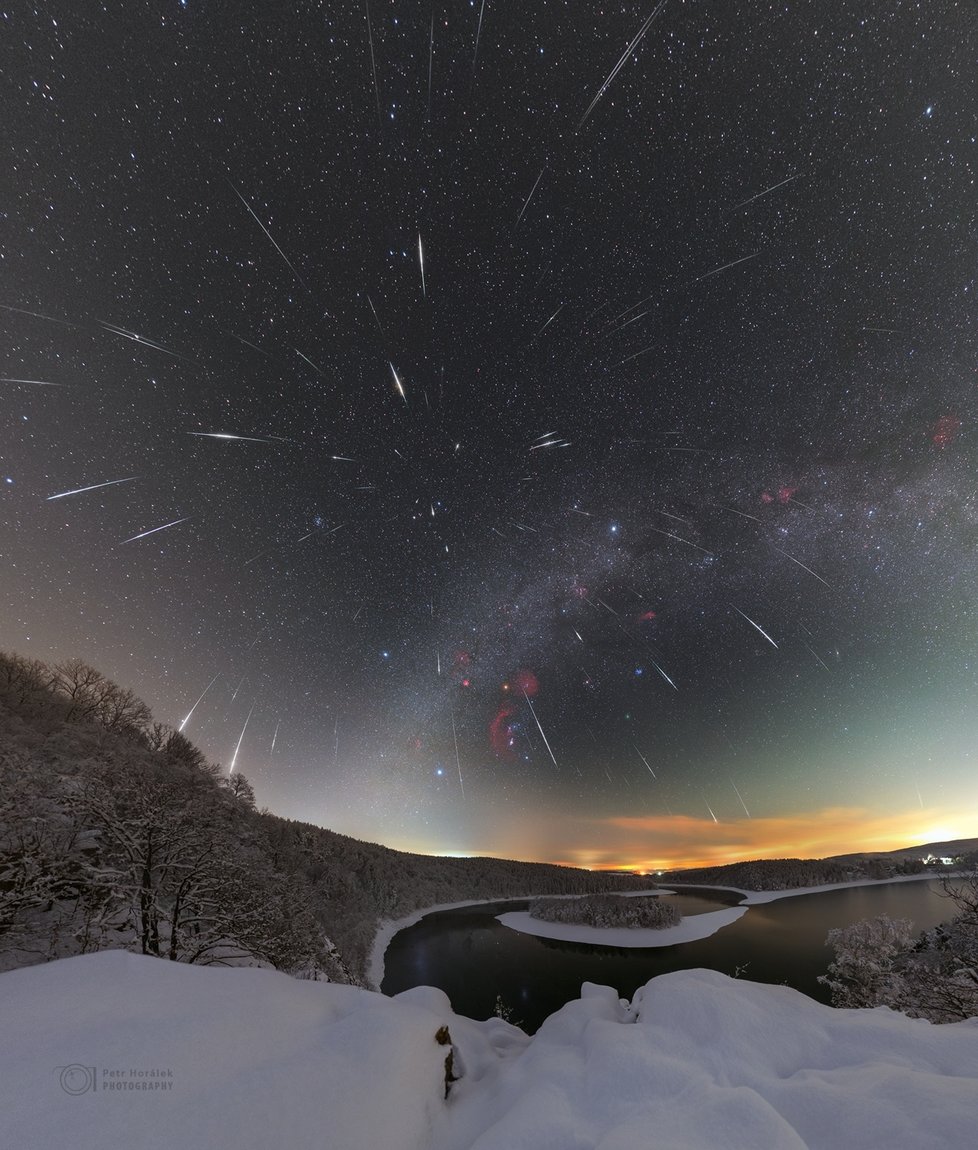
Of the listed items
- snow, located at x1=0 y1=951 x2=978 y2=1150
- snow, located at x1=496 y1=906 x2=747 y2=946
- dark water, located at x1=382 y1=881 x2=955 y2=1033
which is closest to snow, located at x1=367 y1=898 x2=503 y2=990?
dark water, located at x1=382 y1=881 x2=955 y2=1033

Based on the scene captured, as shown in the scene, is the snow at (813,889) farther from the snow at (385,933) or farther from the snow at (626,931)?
the snow at (385,933)

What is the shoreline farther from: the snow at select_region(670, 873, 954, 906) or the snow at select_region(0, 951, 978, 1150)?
the snow at select_region(0, 951, 978, 1150)

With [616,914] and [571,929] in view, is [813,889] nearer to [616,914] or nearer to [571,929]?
[616,914]

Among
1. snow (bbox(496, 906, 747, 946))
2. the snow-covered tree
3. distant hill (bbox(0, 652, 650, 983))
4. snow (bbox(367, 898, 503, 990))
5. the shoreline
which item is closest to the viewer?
distant hill (bbox(0, 652, 650, 983))

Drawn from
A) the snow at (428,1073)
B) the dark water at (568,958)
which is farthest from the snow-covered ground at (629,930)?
the snow at (428,1073)

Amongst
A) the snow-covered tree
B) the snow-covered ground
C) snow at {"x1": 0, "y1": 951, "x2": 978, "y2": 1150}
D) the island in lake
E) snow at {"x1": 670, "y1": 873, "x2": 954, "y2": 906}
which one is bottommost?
snow at {"x1": 670, "y1": 873, "x2": 954, "y2": 906}

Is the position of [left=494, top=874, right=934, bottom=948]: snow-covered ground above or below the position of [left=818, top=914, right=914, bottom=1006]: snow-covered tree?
below

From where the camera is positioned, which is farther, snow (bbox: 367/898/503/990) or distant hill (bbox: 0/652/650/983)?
snow (bbox: 367/898/503/990)
